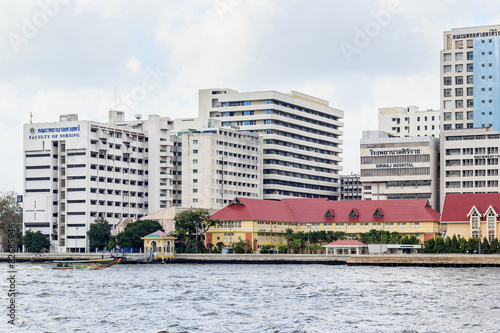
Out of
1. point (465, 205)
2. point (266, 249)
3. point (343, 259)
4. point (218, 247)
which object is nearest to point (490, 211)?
point (465, 205)

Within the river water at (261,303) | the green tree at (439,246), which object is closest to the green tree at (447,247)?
the green tree at (439,246)

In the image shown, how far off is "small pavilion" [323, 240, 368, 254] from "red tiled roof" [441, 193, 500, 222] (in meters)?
19.5

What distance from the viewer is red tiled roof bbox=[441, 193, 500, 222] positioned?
183 m

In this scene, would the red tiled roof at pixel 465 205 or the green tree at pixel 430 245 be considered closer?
the green tree at pixel 430 245

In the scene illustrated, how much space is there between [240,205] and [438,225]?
1660 inches

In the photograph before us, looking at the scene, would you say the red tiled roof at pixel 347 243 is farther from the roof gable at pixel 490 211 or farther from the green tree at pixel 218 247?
the green tree at pixel 218 247

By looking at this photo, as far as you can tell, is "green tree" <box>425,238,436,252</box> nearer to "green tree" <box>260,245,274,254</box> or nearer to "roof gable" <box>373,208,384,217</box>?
"roof gable" <box>373,208,384,217</box>

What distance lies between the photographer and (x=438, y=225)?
195250 mm

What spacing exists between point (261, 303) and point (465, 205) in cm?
10461

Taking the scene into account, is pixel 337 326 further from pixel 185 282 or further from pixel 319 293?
pixel 185 282

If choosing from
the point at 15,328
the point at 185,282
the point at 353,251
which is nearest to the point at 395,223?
the point at 353,251

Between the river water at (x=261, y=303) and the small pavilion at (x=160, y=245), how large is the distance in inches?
2014

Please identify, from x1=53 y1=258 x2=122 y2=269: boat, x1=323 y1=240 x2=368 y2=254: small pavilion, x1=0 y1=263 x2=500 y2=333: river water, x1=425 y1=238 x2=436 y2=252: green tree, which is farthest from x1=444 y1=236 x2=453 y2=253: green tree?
x1=53 y1=258 x2=122 y2=269: boat

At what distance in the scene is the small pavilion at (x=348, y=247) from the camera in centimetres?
17575
